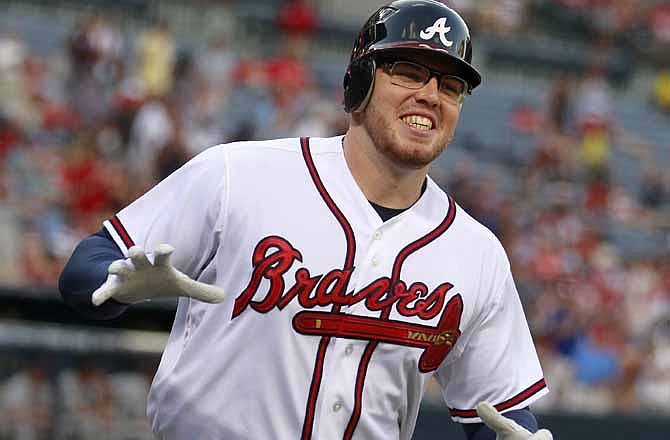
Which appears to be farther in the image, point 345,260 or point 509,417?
point 509,417

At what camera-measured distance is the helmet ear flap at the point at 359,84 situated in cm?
328

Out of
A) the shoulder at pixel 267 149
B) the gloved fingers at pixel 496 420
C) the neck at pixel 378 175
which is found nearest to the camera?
the gloved fingers at pixel 496 420

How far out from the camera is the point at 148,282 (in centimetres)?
272

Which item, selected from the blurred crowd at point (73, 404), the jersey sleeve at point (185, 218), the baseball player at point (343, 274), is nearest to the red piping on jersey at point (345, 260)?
the baseball player at point (343, 274)

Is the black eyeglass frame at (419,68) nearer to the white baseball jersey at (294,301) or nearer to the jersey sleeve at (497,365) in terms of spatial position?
the white baseball jersey at (294,301)

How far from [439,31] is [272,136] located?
21.4ft

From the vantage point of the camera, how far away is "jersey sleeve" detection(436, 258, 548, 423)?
336 cm

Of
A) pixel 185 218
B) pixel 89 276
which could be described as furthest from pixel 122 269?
pixel 185 218

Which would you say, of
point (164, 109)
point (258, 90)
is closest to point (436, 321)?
point (164, 109)

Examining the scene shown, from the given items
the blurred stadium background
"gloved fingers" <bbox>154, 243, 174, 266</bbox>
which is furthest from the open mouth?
the blurred stadium background

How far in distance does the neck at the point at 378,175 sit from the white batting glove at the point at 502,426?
0.63 meters

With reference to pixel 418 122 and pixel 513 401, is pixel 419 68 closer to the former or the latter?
pixel 418 122

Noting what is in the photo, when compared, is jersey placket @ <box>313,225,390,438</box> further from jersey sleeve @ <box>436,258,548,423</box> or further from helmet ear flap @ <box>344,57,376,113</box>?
helmet ear flap @ <box>344,57,376,113</box>

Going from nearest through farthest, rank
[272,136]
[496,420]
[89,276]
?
[89,276]
[496,420]
[272,136]
